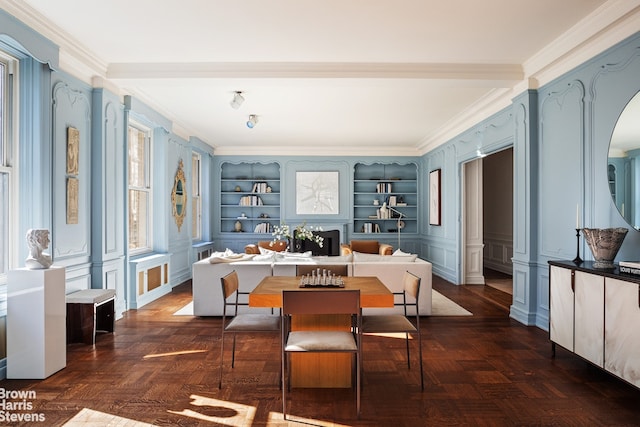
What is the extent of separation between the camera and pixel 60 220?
439 centimetres

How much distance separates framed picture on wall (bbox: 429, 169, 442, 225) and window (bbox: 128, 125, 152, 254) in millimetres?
5785

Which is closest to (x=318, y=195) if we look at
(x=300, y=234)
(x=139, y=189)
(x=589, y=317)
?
(x=300, y=234)

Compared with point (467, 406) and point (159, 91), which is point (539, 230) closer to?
point (467, 406)

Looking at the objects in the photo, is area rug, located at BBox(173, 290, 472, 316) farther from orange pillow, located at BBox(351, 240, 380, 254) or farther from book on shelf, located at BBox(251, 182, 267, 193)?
book on shelf, located at BBox(251, 182, 267, 193)

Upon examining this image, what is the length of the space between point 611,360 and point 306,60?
4.03m

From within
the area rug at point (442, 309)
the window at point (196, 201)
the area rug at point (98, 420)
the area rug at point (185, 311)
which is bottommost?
the area rug at point (442, 309)

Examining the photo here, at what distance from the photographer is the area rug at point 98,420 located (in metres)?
2.70

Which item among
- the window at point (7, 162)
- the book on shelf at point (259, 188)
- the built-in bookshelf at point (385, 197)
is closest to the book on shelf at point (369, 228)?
the built-in bookshelf at point (385, 197)

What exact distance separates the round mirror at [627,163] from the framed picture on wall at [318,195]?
7345mm

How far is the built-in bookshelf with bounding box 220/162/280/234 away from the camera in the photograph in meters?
10.8

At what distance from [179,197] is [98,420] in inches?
222

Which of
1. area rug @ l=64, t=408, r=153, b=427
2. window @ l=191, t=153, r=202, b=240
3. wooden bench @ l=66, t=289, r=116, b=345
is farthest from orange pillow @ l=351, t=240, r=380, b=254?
area rug @ l=64, t=408, r=153, b=427

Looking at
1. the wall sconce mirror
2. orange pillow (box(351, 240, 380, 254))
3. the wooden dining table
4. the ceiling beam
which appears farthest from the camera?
orange pillow (box(351, 240, 380, 254))

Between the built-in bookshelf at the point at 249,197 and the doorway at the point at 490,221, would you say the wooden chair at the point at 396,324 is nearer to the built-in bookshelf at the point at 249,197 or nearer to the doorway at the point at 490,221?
the doorway at the point at 490,221
